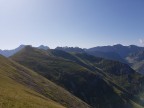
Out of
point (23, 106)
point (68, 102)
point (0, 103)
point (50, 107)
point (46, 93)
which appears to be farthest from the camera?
point (68, 102)

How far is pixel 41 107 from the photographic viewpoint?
4594 centimetres

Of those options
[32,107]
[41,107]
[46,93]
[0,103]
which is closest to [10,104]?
[0,103]

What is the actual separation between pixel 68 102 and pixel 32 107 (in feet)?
184

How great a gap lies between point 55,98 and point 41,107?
46.6 meters

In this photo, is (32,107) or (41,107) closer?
(32,107)

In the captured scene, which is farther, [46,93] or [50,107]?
[46,93]

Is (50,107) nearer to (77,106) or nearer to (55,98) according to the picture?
(55,98)

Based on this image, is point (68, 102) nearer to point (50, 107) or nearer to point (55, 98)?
point (55, 98)

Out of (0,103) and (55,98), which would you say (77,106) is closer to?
(55,98)

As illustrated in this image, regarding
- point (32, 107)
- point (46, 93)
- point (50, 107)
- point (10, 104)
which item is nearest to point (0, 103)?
point (10, 104)

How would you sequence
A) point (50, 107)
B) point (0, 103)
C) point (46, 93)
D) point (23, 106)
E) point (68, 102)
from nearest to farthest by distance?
point (0, 103), point (23, 106), point (50, 107), point (46, 93), point (68, 102)

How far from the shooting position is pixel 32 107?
42875mm

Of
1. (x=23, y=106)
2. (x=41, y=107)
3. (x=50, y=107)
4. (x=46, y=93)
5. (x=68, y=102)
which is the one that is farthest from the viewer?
(x=68, y=102)

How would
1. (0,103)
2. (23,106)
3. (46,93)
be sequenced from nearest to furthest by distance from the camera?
1. (0,103)
2. (23,106)
3. (46,93)
